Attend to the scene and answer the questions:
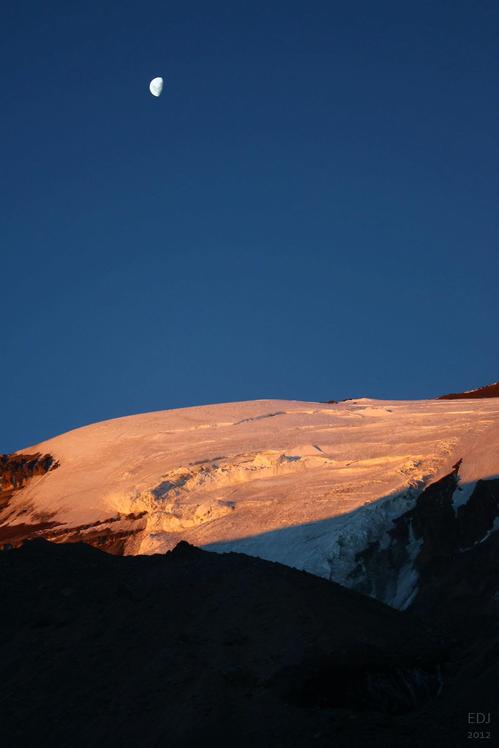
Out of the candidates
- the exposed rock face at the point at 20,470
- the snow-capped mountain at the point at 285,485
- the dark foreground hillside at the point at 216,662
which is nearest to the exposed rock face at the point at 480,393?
the snow-capped mountain at the point at 285,485

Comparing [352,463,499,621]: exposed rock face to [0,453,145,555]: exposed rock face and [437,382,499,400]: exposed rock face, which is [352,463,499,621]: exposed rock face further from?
[437,382,499,400]: exposed rock face

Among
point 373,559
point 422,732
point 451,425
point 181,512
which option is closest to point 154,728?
point 422,732

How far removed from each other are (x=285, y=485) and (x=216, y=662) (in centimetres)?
2193

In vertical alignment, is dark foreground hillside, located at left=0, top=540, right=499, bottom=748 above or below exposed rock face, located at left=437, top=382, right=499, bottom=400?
below

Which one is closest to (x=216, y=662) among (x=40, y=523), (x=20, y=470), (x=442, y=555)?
(x=442, y=555)

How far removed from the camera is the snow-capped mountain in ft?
96.0

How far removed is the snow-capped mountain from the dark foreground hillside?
11.1 m

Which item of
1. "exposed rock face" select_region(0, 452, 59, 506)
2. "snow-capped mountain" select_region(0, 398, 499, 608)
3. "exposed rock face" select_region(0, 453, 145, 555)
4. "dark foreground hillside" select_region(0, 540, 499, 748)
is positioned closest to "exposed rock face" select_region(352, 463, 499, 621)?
"snow-capped mountain" select_region(0, 398, 499, 608)

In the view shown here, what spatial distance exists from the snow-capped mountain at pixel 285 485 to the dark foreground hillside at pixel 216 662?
36.5 ft

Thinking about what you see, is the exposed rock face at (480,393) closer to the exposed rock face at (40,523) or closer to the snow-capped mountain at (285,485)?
the snow-capped mountain at (285,485)

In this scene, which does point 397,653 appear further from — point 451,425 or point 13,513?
point 13,513

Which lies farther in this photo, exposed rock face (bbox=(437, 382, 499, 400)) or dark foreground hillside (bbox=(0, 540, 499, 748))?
exposed rock face (bbox=(437, 382, 499, 400))

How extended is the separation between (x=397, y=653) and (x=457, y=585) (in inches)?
441

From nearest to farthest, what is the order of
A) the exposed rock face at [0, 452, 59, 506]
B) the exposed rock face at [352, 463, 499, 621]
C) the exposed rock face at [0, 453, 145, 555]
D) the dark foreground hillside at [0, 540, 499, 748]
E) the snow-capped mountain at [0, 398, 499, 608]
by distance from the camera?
1. the dark foreground hillside at [0, 540, 499, 748]
2. the exposed rock face at [352, 463, 499, 621]
3. the snow-capped mountain at [0, 398, 499, 608]
4. the exposed rock face at [0, 453, 145, 555]
5. the exposed rock face at [0, 452, 59, 506]
